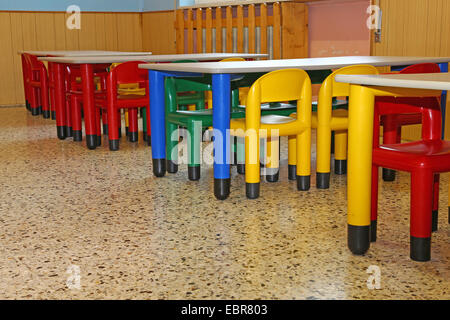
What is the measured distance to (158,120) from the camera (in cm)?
373

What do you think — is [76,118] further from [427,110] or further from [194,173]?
[427,110]

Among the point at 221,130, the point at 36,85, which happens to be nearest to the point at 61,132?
the point at 36,85

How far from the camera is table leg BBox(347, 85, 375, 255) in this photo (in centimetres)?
222

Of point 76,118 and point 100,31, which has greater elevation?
point 100,31

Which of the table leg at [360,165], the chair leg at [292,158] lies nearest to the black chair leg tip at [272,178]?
the chair leg at [292,158]

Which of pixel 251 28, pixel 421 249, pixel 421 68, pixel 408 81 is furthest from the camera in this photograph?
pixel 251 28

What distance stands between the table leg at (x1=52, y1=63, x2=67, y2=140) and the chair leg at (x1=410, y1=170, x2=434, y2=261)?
12.6 feet

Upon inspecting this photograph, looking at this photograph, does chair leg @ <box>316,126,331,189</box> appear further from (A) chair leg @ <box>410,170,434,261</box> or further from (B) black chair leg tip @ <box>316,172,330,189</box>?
(A) chair leg @ <box>410,170,434,261</box>

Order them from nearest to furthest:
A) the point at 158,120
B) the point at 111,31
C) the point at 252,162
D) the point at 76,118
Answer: the point at 252,162 < the point at 158,120 < the point at 76,118 < the point at 111,31

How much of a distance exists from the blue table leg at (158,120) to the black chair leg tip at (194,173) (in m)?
0.20

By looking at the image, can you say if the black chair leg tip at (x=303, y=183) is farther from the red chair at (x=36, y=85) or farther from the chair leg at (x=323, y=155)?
the red chair at (x=36, y=85)

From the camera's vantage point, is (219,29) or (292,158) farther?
(219,29)

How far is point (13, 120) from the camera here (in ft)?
22.6

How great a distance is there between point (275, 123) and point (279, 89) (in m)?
0.21
